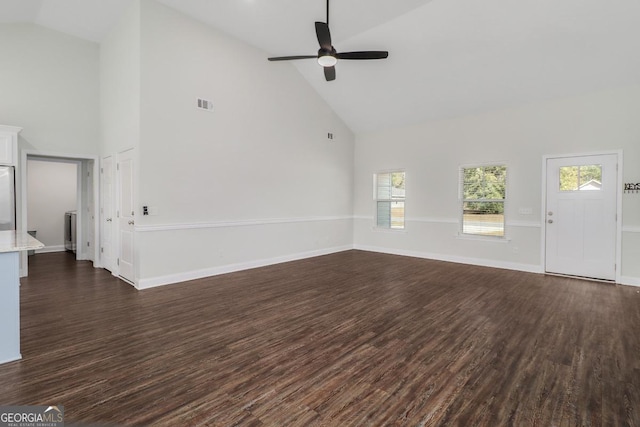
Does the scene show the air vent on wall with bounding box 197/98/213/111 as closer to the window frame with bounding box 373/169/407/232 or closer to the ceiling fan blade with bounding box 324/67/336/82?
the ceiling fan blade with bounding box 324/67/336/82

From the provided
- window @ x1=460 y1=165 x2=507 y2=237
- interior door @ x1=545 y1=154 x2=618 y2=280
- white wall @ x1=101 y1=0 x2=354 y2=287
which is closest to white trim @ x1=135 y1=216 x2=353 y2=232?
white wall @ x1=101 y1=0 x2=354 y2=287

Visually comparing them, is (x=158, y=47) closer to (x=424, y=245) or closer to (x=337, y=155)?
(x=337, y=155)

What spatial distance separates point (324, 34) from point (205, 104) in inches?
94.8

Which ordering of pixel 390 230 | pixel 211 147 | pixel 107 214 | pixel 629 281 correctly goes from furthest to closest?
pixel 390 230, pixel 107 214, pixel 211 147, pixel 629 281

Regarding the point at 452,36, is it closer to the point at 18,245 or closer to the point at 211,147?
the point at 211,147

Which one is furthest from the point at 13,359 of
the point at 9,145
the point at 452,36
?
the point at 452,36

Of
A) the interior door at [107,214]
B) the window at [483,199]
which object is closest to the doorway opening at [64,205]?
the interior door at [107,214]

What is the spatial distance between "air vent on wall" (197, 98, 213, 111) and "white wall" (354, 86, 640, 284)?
4.20 meters

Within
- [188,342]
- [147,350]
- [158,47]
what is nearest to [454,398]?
[188,342]

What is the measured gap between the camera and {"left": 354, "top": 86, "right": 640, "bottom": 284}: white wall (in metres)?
4.84

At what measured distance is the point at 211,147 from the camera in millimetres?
5156

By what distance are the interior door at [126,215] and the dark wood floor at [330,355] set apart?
0.38 meters

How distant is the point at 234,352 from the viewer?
2.62 meters

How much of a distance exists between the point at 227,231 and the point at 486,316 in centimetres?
410
